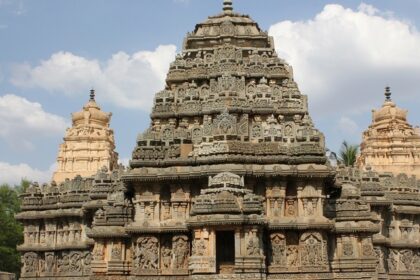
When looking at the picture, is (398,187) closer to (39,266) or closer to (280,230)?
(280,230)

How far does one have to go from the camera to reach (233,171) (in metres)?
21.7

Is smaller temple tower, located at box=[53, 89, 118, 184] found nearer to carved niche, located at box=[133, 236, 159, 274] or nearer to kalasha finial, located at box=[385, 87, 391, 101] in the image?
kalasha finial, located at box=[385, 87, 391, 101]

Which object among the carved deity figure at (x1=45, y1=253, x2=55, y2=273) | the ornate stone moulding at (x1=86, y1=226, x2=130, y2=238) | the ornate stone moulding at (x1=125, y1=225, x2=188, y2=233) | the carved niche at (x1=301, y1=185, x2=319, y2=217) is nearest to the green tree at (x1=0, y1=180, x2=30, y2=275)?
the carved deity figure at (x1=45, y1=253, x2=55, y2=273)

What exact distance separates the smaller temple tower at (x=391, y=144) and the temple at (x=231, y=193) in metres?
21.5

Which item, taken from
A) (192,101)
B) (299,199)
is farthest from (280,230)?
(192,101)

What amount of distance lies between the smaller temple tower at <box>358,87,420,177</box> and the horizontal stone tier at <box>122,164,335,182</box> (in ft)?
79.2

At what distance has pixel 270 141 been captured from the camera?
74.6 ft

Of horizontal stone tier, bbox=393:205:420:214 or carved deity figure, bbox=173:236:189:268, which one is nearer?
carved deity figure, bbox=173:236:189:268

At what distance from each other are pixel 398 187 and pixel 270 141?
50.4 feet

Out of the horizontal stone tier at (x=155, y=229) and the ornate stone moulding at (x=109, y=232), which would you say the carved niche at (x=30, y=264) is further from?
the horizontal stone tier at (x=155, y=229)

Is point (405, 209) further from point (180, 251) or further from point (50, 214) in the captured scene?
point (50, 214)

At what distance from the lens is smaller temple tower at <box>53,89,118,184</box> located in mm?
49000

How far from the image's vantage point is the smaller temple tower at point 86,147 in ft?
161

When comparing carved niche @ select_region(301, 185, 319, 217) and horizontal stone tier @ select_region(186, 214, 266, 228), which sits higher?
carved niche @ select_region(301, 185, 319, 217)
